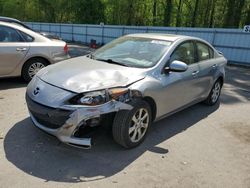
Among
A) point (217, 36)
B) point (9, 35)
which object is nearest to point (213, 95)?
point (9, 35)

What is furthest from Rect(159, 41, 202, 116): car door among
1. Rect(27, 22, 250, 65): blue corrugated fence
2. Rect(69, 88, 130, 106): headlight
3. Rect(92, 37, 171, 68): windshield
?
Rect(27, 22, 250, 65): blue corrugated fence

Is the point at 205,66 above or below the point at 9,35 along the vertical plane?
below

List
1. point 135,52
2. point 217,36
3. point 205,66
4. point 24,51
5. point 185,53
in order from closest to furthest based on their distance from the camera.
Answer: point 135,52 → point 185,53 → point 205,66 → point 24,51 → point 217,36

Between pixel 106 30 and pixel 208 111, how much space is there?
733 inches

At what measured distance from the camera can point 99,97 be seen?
11.5 ft

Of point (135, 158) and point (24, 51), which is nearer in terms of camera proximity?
point (135, 158)

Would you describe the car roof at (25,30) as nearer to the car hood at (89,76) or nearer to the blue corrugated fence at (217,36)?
the car hood at (89,76)

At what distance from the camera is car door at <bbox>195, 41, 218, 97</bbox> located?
17.9 feet

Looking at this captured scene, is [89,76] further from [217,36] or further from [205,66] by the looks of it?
[217,36]

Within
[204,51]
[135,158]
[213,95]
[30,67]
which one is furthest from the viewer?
[30,67]

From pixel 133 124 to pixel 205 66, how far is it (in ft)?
7.96

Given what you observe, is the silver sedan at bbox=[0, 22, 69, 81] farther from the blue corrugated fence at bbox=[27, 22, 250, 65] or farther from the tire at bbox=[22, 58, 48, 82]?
the blue corrugated fence at bbox=[27, 22, 250, 65]

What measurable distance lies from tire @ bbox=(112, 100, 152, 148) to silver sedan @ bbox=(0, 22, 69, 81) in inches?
152

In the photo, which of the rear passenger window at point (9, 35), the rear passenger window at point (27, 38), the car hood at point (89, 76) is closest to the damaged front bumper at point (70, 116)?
the car hood at point (89, 76)
